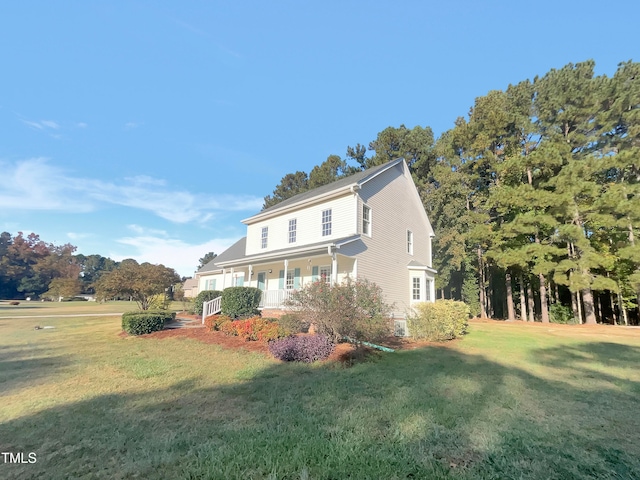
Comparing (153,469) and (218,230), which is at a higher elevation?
(218,230)

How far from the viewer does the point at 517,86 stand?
24547 mm

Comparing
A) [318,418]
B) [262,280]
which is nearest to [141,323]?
[262,280]

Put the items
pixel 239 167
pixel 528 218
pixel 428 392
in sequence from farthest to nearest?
pixel 239 167 < pixel 528 218 < pixel 428 392

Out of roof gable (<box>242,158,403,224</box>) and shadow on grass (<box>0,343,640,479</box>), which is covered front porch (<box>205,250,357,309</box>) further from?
shadow on grass (<box>0,343,640,479</box>)

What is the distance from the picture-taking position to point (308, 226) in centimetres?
1762

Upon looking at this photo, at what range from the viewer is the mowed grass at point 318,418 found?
3047 millimetres

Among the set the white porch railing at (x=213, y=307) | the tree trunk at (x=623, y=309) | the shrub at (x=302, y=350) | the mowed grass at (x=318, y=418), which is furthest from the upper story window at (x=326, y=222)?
the tree trunk at (x=623, y=309)

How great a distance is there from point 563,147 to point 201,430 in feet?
83.5

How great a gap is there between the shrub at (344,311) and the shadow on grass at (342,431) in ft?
8.96

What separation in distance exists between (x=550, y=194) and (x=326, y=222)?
46.9ft

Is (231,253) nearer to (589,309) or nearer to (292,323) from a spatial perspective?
(292,323)

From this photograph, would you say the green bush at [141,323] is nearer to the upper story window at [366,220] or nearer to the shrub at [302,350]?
the shrub at [302,350]

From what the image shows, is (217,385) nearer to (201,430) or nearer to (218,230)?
(201,430)

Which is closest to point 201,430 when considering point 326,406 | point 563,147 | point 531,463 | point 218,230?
point 326,406
